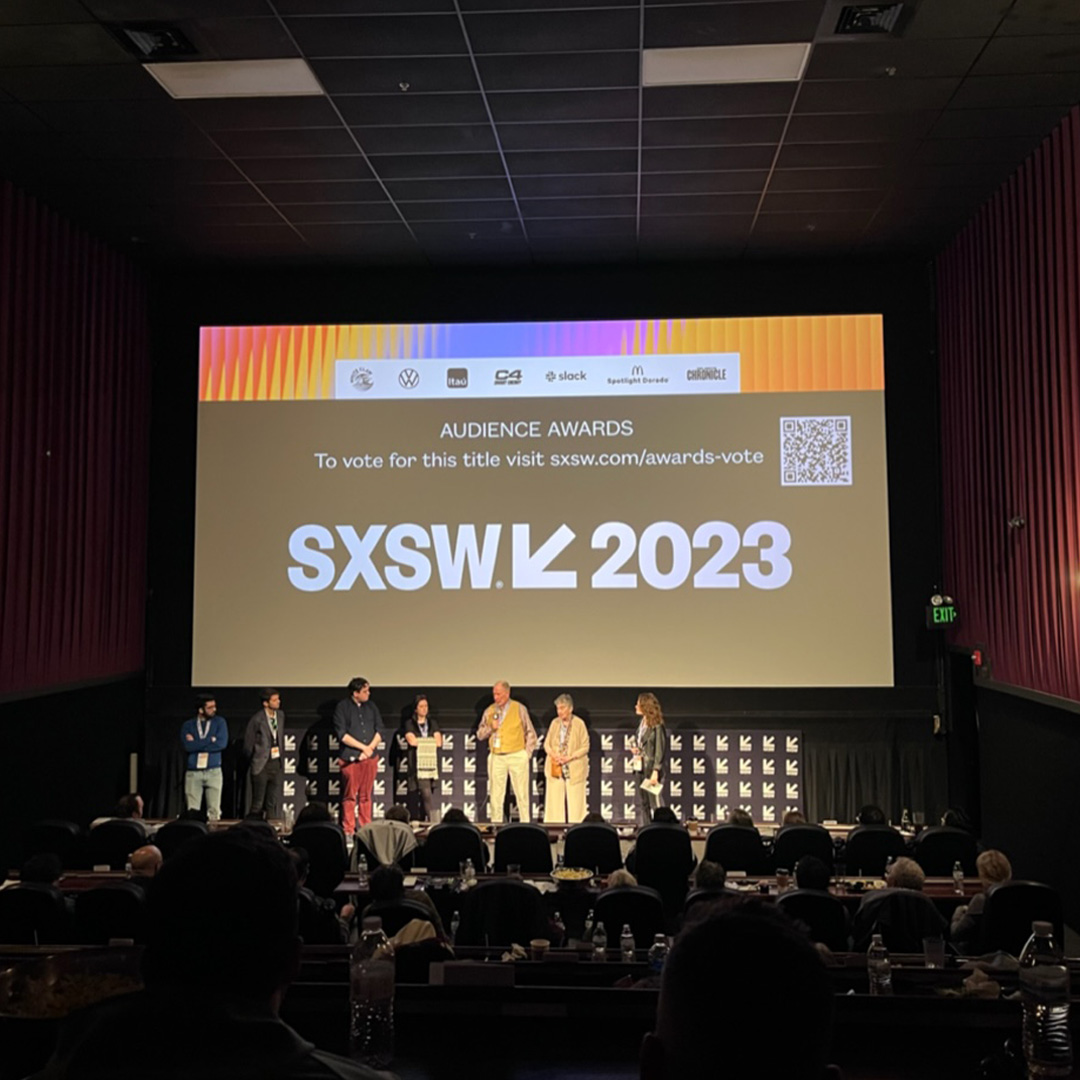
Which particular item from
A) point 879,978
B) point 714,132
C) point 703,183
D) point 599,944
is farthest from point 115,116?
point 879,978

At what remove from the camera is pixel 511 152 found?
8641mm

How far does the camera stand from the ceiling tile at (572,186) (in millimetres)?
9195

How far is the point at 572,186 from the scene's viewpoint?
9.38m

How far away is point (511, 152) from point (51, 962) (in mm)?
7581

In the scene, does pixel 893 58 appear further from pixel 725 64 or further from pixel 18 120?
pixel 18 120

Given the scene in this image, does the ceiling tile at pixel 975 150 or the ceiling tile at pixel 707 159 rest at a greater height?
the ceiling tile at pixel 707 159

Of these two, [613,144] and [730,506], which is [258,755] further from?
[613,144]

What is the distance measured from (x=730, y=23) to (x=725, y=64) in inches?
24.5

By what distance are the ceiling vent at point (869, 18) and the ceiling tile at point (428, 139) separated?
8.94 ft

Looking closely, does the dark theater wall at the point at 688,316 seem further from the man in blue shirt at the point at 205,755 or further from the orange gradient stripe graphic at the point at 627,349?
the man in blue shirt at the point at 205,755

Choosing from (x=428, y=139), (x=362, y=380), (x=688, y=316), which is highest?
(x=428, y=139)

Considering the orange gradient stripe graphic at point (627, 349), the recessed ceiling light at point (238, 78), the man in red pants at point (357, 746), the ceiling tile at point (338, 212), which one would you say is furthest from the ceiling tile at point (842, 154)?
the man in red pants at point (357, 746)

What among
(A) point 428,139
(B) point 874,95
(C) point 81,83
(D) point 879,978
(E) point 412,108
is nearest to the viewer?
(D) point 879,978

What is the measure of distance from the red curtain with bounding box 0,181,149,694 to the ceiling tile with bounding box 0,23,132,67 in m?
2.39
